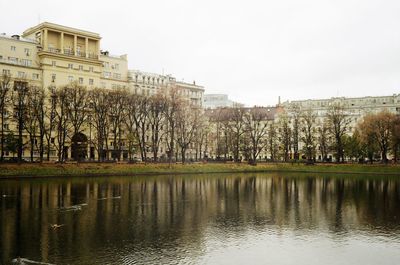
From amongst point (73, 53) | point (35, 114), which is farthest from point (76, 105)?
point (73, 53)

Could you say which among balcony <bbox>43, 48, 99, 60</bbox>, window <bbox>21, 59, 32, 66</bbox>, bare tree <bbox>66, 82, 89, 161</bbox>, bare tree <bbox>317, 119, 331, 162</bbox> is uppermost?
balcony <bbox>43, 48, 99, 60</bbox>

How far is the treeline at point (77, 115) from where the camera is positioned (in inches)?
3231

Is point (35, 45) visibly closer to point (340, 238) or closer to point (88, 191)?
point (88, 191)

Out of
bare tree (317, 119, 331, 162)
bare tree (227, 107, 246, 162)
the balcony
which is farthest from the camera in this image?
bare tree (317, 119, 331, 162)

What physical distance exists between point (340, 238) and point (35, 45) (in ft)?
312

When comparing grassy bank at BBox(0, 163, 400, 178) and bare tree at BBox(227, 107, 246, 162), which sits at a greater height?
bare tree at BBox(227, 107, 246, 162)

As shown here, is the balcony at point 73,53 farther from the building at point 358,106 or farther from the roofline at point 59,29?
the building at point 358,106

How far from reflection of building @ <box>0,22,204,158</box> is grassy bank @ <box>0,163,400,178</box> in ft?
68.4

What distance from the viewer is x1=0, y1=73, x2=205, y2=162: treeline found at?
82062mm

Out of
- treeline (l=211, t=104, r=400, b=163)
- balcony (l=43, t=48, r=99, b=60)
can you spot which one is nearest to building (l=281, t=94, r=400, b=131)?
treeline (l=211, t=104, r=400, b=163)

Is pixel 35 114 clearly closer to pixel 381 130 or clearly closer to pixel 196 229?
pixel 196 229

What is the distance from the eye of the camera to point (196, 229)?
1153 inches

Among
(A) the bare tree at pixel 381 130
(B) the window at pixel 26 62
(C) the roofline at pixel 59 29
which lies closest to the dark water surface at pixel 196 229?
(A) the bare tree at pixel 381 130

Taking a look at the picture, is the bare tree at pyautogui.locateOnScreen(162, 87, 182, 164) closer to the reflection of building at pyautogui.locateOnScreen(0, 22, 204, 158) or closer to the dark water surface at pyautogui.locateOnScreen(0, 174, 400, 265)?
the reflection of building at pyautogui.locateOnScreen(0, 22, 204, 158)
